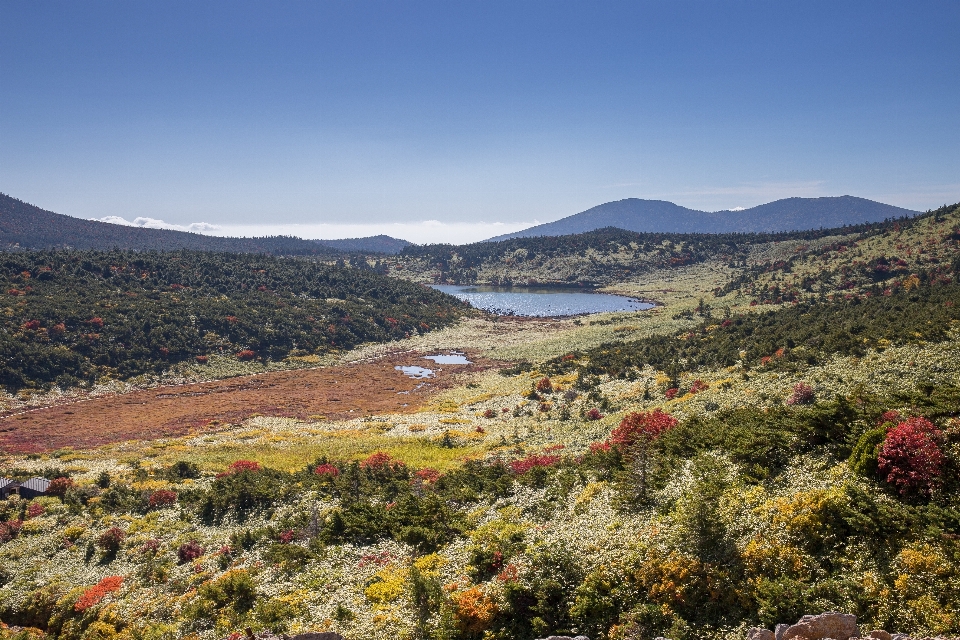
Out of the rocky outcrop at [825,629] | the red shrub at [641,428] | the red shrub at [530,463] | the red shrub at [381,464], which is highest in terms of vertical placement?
the rocky outcrop at [825,629]

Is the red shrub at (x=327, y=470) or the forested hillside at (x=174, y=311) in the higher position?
the forested hillside at (x=174, y=311)

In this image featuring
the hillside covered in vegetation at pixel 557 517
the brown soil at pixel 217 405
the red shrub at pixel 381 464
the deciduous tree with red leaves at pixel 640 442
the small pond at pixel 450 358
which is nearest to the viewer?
the hillside covered in vegetation at pixel 557 517

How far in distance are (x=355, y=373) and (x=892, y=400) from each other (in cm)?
6784

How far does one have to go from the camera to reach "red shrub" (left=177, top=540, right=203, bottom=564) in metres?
22.8

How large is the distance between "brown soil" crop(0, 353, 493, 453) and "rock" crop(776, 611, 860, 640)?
157 ft

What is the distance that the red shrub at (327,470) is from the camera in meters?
31.1

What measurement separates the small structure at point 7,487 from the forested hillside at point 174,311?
39.2 m

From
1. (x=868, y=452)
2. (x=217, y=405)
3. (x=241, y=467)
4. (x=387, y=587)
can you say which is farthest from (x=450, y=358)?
(x=868, y=452)

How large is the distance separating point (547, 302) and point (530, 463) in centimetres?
13044

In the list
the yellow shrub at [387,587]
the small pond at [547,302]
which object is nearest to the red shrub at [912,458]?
the yellow shrub at [387,587]

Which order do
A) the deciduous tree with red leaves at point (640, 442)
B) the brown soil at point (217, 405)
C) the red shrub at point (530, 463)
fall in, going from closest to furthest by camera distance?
the deciduous tree with red leaves at point (640, 442)
the red shrub at point (530, 463)
the brown soil at point (217, 405)

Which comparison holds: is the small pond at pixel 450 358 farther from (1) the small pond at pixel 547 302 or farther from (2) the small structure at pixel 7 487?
(2) the small structure at pixel 7 487

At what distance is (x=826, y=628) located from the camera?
10.7 metres

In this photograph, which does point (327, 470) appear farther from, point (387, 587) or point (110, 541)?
point (387, 587)
